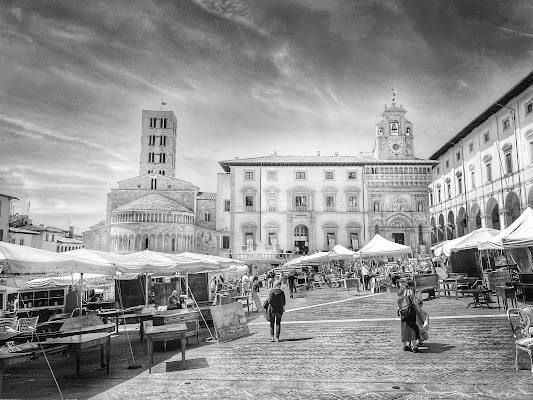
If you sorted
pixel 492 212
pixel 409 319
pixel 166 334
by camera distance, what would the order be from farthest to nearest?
Answer: pixel 492 212, pixel 409 319, pixel 166 334

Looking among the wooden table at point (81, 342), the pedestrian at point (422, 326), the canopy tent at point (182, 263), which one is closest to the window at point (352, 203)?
the canopy tent at point (182, 263)

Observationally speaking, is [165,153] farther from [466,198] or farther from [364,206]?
[466,198]

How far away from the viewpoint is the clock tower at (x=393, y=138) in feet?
167

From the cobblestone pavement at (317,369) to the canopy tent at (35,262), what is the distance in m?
2.00

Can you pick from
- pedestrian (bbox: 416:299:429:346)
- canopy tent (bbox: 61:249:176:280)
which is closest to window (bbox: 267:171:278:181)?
canopy tent (bbox: 61:249:176:280)

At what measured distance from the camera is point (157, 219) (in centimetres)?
5603

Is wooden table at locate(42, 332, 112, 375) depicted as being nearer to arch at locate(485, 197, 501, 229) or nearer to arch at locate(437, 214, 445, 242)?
arch at locate(485, 197, 501, 229)

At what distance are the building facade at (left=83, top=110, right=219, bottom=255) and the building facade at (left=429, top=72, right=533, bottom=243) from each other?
1265 inches

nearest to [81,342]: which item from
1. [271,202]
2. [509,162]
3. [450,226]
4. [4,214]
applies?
[509,162]

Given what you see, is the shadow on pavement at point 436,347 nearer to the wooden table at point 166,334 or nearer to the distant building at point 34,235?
the wooden table at point 166,334

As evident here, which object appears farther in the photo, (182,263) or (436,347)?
(182,263)

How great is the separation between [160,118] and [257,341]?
254 ft

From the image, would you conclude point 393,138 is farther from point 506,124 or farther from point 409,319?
point 409,319

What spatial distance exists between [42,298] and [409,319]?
14951 millimetres
